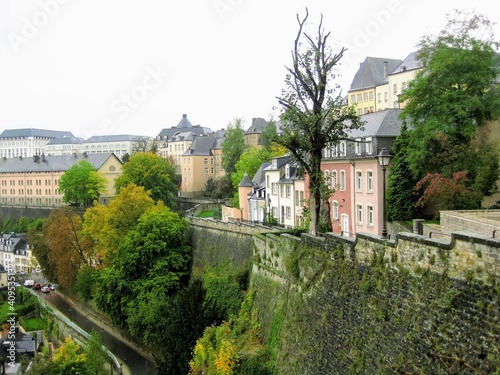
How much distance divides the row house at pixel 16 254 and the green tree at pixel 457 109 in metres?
68.0

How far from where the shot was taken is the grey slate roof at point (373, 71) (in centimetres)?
6481

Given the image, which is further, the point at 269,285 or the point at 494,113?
the point at 494,113

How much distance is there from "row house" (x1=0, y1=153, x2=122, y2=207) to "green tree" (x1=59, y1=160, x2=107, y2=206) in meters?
6.33

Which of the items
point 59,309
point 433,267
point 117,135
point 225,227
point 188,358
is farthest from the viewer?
point 117,135

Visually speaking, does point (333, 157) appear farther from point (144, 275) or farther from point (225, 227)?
point (144, 275)

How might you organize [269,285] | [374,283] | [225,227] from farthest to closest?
[225,227] → [269,285] → [374,283]

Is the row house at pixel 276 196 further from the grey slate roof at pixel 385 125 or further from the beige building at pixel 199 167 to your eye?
the beige building at pixel 199 167

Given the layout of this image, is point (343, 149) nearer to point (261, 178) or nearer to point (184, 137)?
point (261, 178)

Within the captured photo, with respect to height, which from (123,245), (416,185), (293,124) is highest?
(293,124)

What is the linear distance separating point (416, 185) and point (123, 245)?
2053cm

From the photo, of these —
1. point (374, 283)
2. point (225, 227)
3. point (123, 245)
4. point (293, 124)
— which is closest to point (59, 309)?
point (123, 245)

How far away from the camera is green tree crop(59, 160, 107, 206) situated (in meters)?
→ 81.5

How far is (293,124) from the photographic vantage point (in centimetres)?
1920

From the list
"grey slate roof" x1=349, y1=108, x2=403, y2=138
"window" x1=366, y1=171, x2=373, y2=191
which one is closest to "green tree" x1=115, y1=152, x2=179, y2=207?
"grey slate roof" x1=349, y1=108, x2=403, y2=138
